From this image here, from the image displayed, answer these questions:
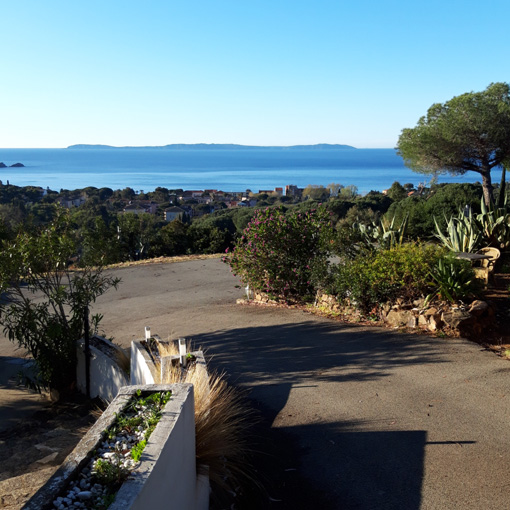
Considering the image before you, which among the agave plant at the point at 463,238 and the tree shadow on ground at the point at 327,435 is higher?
the agave plant at the point at 463,238

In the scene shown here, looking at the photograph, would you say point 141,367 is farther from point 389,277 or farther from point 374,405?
point 389,277

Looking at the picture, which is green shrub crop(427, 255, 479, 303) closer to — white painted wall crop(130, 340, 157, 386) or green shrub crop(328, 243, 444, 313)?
green shrub crop(328, 243, 444, 313)

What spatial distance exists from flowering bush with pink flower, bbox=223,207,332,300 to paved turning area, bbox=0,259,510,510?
919 millimetres

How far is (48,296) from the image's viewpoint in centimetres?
759

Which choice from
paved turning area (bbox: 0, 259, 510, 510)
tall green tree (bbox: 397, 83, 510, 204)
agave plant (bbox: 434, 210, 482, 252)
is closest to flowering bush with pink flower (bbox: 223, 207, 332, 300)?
paved turning area (bbox: 0, 259, 510, 510)

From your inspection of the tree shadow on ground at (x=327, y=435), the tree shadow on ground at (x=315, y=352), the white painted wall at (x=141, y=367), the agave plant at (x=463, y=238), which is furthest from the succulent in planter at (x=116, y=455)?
the agave plant at (x=463, y=238)

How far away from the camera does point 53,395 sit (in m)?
8.25

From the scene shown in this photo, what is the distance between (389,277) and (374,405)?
10.8 feet

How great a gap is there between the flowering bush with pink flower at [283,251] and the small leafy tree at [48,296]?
4.07m

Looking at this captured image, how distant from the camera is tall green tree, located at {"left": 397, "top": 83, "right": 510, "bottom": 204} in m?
17.4

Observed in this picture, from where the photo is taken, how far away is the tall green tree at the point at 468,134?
17.4 meters

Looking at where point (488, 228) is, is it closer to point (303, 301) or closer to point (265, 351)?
point (303, 301)

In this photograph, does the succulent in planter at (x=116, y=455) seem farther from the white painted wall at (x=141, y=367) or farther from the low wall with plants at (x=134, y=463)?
the white painted wall at (x=141, y=367)

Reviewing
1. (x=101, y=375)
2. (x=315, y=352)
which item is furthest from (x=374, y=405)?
(x=101, y=375)
